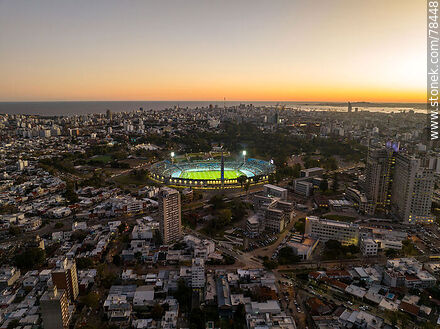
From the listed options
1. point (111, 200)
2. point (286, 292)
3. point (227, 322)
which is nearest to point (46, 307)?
point (227, 322)

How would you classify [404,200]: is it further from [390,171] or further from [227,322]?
[227,322]

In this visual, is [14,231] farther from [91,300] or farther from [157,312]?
[157,312]

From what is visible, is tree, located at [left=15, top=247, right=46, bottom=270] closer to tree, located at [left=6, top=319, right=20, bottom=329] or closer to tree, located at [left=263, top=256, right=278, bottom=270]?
tree, located at [left=6, top=319, right=20, bottom=329]

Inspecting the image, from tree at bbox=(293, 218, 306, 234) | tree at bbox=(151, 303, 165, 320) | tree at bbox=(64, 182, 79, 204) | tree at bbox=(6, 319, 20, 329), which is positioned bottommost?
tree at bbox=(6, 319, 20, 329)

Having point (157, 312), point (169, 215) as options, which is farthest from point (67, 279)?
point (169, 215)

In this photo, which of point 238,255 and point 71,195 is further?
point 71,195

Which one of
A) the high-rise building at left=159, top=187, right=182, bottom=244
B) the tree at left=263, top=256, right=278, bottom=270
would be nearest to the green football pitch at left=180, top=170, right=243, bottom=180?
the high-rise building at left=159, top=187, right=182, bottom=244
